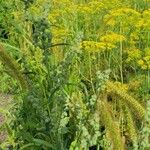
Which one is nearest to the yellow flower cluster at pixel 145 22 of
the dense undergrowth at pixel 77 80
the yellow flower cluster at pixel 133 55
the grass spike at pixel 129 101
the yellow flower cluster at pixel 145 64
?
the dense undergrowth at pixel 77 80

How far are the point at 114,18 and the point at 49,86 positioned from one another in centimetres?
176

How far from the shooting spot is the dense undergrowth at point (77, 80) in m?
2.62

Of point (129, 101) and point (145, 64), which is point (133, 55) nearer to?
point (145, 64)

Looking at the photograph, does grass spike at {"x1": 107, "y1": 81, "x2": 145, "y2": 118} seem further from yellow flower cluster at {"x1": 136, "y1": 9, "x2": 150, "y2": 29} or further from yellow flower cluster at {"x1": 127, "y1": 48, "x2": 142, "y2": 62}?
yellow flower cluster at {"x1": 136, "y1": 9, "x2": 150, "y2": 29}

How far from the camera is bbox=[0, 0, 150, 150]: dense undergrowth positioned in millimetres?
2623

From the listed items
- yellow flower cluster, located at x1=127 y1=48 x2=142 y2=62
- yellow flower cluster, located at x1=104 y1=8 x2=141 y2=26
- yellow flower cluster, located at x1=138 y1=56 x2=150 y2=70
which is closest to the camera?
yellow flower cluster, located at x1=138 y1=56 x2=150 y2=70

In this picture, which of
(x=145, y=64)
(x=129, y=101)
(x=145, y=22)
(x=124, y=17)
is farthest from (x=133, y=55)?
(x=129, y=101)

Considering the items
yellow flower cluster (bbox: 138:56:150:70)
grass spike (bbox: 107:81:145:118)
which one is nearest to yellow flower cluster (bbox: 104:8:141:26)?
yellow flower cluster (bbox: 138:56:150:70)

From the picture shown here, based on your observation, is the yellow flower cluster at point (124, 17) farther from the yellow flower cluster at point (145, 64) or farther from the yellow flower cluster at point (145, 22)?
the yellow flower cluster at point (145, 64)

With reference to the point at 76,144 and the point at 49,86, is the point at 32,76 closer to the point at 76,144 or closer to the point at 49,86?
the point at 49,86

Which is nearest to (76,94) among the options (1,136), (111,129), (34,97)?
(1,136)

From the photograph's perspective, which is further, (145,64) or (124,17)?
(124,17)

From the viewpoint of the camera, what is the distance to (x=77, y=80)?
4.28 metres

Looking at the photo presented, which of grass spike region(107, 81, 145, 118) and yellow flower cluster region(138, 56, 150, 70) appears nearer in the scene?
grass spike region(107, 81, 145, 118)
